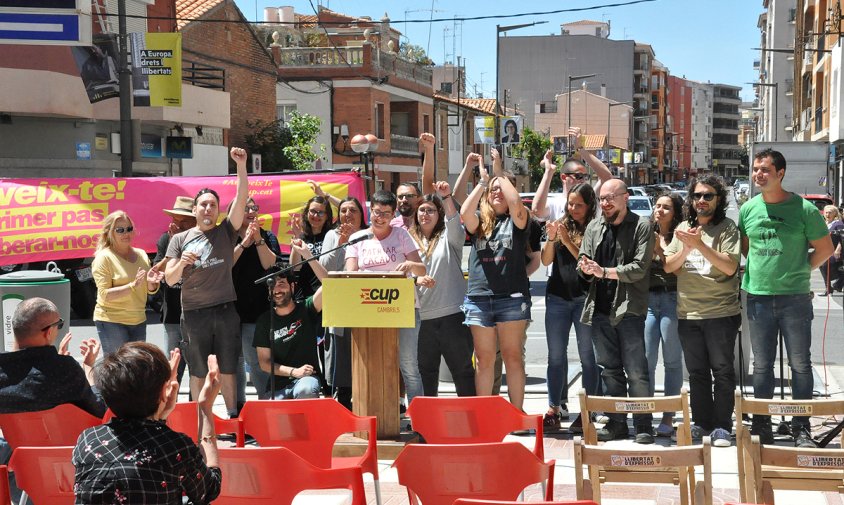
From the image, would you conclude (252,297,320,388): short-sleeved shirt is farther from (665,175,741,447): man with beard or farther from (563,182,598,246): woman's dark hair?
(665,175,741,447): man with beard

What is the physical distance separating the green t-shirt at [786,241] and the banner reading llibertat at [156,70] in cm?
1683

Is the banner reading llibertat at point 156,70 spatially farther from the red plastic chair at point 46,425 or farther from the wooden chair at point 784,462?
the wooden chair at point 784,462

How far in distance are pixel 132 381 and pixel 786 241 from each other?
204 inches

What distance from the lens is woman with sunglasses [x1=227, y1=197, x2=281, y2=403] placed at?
27.7 feet

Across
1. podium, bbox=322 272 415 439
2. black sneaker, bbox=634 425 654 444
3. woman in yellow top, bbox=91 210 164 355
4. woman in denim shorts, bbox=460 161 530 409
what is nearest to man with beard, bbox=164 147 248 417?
woman in yellow top, bbox=91 210 164 355

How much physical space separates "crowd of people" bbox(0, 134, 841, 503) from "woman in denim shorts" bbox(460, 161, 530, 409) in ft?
0.04

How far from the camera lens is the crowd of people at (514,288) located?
23.9 feet

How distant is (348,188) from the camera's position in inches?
493

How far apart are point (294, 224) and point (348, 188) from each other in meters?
3.97

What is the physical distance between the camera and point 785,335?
7.25 m

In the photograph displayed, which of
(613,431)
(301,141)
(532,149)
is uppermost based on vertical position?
(532,149)

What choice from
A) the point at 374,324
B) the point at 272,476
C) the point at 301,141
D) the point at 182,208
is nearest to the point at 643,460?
the point at 272,476

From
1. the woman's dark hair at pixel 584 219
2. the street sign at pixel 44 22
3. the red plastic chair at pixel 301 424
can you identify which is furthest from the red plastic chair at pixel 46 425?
the street sign at pixel 44 22

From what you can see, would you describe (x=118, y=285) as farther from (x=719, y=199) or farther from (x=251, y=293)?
(x=719, y=199)
